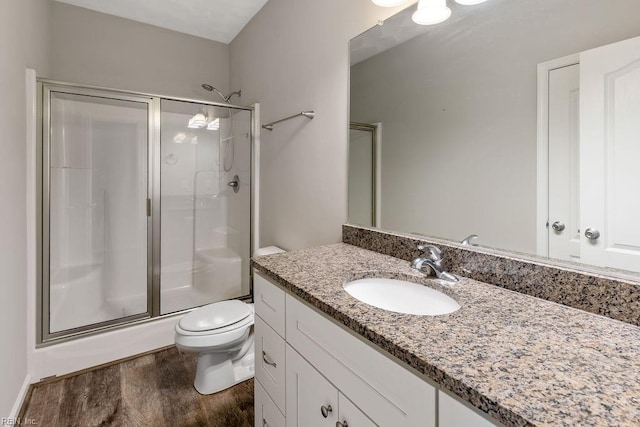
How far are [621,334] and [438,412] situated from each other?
17.9 inches

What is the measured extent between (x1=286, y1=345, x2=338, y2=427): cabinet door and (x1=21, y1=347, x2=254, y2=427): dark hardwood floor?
2.35ft

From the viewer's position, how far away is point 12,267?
1.54 m

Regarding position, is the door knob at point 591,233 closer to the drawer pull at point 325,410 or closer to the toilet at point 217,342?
the drawer pull at point 325,410

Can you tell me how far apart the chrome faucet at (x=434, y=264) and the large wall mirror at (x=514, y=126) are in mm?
118

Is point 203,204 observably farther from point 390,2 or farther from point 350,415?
point 350,415

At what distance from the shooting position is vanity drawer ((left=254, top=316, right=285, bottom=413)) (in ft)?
3.61

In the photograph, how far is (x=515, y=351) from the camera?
23.1 inches

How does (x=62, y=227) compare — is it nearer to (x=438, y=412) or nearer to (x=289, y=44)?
(x=289, y=44)

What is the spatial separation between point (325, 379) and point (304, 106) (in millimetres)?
1551

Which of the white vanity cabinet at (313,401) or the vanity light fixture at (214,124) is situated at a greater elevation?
the vanity light fixture at (214,124)

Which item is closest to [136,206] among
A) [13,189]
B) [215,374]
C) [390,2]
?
[13,189]

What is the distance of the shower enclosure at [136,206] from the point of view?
6.63 feet

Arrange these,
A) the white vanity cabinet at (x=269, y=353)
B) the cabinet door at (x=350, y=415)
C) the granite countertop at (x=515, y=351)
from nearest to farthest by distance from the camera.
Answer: the granite countertop at (x=515, y=351) → the cabinet door at (x=350, y=415) → the white vanity cabinet at (x=269, y=353)

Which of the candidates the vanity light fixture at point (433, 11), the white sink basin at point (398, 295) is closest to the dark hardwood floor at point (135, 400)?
the white sink basin at point (398, 295)
